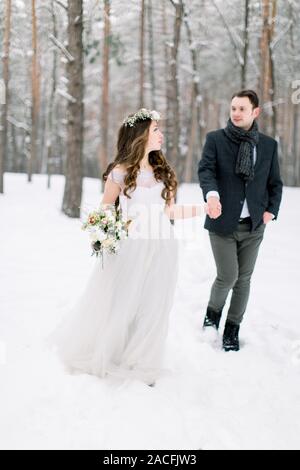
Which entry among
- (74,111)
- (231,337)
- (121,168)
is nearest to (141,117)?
(121,168)

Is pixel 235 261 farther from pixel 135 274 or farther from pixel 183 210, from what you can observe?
pixel 135 274

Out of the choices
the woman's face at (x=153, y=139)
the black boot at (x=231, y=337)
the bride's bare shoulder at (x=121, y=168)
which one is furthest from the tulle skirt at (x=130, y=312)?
the black boot at (x=231, y=337)

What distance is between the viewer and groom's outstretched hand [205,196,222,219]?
3648mm

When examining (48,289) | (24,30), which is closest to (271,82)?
(24,30)

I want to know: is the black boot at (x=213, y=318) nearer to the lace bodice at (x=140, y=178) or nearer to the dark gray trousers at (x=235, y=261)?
the dark gray trousers at (x=235, y=261)

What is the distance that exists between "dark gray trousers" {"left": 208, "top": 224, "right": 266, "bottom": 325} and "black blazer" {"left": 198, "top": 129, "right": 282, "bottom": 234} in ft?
0.36

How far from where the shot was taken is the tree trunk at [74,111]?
9844mm

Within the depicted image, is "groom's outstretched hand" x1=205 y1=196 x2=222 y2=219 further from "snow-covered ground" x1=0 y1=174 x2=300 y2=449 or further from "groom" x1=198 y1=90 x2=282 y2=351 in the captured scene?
"snow-covered ground" x1=0 y1=174 x2=300 y2=449

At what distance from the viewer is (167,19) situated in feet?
67.9

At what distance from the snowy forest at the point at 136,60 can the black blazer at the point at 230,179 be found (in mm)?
6661

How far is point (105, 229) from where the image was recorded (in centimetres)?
336

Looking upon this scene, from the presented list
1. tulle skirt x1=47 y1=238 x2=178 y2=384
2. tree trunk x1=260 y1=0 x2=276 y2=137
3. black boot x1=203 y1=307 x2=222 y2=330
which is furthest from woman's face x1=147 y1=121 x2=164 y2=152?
tree trunk x1=260 y1=0 x2=276 y2=137

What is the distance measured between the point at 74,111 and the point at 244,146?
7245 mm

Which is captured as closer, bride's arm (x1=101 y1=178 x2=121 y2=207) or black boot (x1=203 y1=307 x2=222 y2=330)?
bride's arm (x1=101 y1=178 x2=121 y2=207)
